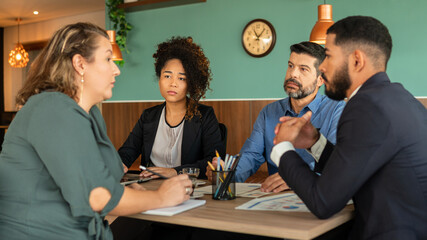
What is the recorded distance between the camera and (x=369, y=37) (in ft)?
4.97

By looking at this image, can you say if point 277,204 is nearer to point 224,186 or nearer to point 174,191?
point 224,186

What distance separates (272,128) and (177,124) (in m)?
0.59

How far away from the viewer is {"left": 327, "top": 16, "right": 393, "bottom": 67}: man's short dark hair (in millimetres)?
1517

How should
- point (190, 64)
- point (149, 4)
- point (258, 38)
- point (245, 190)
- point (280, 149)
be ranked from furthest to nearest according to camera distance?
point (149, 4)
point (258, 38)
point (190, 64)
point (245, 190)
point (280, 149)

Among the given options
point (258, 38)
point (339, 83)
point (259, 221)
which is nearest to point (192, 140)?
point (339, 83)

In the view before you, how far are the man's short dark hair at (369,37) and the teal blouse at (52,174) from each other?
0.91 metres

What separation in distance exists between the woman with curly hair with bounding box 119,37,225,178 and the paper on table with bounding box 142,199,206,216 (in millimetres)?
1026

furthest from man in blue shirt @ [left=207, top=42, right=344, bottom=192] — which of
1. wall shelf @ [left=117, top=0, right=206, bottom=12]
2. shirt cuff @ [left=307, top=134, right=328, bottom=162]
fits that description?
wall shelf @ [left=117, top=0, right=206, bottom=12]

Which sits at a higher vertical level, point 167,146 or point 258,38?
point 258,38

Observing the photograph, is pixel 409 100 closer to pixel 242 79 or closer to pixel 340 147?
pixel 340 147

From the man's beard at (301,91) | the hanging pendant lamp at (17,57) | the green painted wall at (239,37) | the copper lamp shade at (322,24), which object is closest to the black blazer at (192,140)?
the man's beard at (301,91)

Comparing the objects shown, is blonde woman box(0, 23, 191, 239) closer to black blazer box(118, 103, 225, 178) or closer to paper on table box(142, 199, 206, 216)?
paper on table box(142, 199, 206, 216)

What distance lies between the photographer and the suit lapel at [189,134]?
8.96ft

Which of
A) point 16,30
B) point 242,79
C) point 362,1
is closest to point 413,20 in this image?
point 362,1
